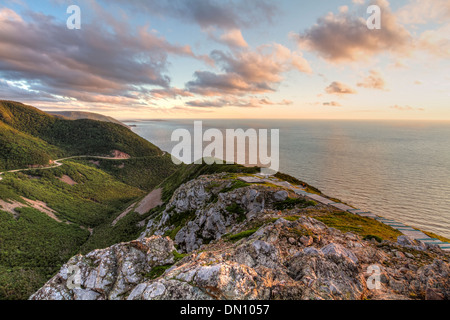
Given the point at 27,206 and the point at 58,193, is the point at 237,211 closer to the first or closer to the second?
the point at 27,206

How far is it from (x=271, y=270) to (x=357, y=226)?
14.8m

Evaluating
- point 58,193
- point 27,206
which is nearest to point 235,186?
point 27,206

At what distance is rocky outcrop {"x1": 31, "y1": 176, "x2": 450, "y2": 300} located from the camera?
9234 millimetres

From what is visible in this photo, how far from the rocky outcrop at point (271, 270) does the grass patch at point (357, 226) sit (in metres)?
1.78

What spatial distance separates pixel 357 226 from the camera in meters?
20.8

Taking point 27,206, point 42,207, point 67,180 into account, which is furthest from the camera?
point 67,180

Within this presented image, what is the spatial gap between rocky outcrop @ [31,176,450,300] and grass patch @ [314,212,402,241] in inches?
69.9

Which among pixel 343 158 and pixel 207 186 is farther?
pixel 343 158

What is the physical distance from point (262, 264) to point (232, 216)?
17.5 m

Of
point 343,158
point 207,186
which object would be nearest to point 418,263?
point 207,186

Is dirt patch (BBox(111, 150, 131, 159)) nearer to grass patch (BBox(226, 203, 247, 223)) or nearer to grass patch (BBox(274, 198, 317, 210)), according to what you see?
grass patch (BBox(226, 203, 247, 223))
